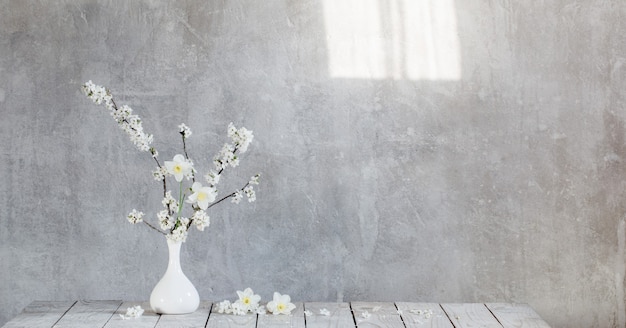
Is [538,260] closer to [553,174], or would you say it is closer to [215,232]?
[553,174]

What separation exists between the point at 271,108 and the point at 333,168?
462 millimetres

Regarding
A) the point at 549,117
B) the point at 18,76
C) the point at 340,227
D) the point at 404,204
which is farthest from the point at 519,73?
the point at 18,76

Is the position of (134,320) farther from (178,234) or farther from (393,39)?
(393,39)

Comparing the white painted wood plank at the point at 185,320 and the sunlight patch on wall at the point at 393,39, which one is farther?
the sunlight patch on wall at the point at 393,39

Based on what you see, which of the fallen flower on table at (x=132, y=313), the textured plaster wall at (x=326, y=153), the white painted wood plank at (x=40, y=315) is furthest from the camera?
the textured plaster wall at (x=326, y=153)

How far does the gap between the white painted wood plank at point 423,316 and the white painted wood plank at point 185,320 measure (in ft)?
2.27

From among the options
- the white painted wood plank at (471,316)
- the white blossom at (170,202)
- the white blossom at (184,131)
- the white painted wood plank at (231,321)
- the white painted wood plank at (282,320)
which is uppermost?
the white blossom at (184,131)

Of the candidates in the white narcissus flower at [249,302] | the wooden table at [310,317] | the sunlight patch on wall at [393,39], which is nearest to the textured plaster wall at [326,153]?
the sunlight patch on wall at [393,39]

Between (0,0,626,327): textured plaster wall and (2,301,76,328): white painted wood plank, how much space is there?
4.08 feet

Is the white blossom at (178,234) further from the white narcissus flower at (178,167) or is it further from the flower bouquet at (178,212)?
the white narcissus flower at (178,167)

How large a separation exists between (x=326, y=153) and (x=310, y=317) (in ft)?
4.95

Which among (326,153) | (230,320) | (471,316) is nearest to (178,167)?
(230,320)

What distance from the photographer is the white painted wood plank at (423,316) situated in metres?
2.51

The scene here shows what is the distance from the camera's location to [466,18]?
4.00 meters
